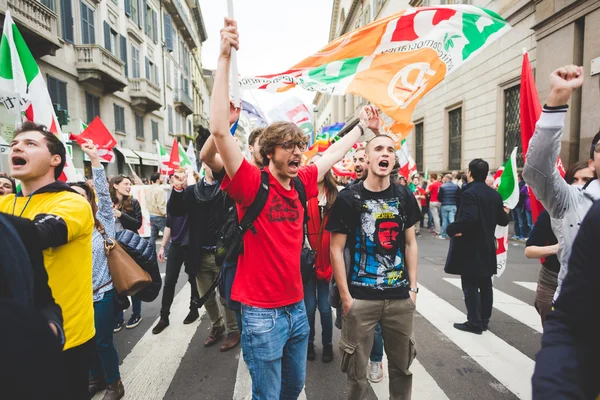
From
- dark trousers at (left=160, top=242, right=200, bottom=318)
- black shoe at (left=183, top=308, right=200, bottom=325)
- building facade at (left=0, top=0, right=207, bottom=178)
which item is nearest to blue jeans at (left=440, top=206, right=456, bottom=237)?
black shoe at (left=183, top=308, right=200, bottom=325)

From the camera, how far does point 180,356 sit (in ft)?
12.2

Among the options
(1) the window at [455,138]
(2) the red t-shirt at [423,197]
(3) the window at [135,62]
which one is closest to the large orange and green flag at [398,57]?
(2) the red t-shirt at [423,197]

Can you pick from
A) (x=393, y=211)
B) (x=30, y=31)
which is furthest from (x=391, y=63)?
(x=30, y=31)

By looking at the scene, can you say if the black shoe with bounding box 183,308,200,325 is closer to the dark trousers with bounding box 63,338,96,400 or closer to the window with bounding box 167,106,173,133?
the dark trousers with bounding box 63,338,96,400

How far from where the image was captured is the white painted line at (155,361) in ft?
10.1

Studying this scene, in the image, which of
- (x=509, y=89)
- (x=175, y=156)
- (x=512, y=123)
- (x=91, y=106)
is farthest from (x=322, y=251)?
(x=91, y=106)

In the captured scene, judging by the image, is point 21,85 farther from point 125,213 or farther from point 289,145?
point 289,145

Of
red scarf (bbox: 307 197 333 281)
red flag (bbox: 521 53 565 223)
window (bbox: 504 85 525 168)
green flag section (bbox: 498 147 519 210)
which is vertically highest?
window (bbox: 504 85 525 168)

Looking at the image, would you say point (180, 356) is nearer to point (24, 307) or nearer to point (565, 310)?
point (24, 307)

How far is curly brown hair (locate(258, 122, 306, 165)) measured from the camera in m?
2.08

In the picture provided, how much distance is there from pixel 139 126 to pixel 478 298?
996 inches

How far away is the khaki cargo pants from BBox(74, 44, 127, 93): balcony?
19.4 meters

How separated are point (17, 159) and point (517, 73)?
43.8 feet

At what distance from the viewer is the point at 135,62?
78.1 ft
